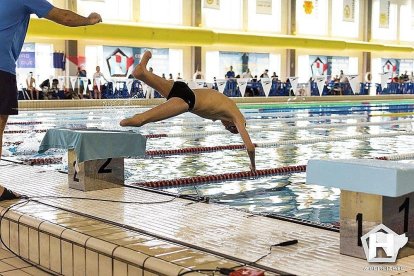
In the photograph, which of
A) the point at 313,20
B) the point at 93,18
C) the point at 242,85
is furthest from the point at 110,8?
the point at 93,18

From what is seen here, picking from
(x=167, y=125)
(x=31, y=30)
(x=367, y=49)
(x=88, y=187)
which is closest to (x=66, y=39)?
(x=31, y=30)

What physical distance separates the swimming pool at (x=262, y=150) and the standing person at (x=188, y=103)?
0.60 metres

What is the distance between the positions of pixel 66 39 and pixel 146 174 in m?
13.9

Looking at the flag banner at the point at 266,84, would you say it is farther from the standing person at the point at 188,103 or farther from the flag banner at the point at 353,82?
the standing person at the point at 188,103

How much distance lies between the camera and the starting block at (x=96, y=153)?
12.3ft

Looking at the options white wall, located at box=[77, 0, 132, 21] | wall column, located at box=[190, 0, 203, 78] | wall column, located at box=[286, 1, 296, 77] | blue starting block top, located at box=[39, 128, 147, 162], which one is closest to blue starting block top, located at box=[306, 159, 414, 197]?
blue starting block top, located at box=[39, 128, 147, 162]

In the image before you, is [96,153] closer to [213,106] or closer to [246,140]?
[213,106]

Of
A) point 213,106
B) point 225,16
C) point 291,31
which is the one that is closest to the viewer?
point 213,106

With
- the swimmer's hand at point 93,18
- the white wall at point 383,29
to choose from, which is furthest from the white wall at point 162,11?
the swimmer's hand at point 93,18

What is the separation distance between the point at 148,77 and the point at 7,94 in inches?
48.7

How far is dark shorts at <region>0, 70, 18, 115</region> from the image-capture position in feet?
10.7

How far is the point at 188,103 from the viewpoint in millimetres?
4250

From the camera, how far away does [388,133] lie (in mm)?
9633

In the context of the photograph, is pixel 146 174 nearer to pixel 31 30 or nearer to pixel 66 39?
pixel 31 30
